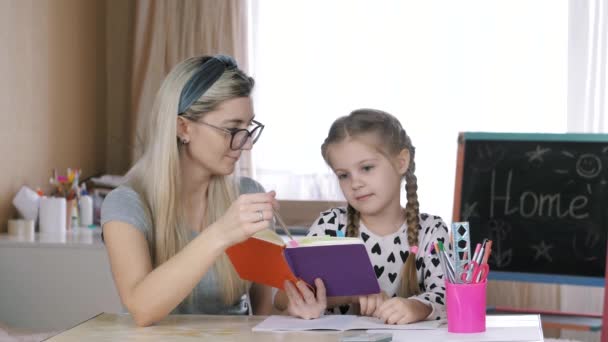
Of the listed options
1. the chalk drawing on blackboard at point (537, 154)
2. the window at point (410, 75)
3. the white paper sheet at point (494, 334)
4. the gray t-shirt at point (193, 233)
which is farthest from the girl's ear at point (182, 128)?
the window at point (410, 75)

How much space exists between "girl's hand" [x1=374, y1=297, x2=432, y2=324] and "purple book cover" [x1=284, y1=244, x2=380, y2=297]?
1.8 inches

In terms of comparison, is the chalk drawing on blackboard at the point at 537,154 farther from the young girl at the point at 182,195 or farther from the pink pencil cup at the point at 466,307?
the pink pencil cup at the point at 466,307

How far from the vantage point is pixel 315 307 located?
179 cm

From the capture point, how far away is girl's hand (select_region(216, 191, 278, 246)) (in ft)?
5.37

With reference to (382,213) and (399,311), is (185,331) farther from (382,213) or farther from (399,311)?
(382,213)

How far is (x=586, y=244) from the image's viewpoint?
3162 millimetres

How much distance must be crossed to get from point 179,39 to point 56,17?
0.62 metres

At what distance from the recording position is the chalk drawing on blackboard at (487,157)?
3.25m

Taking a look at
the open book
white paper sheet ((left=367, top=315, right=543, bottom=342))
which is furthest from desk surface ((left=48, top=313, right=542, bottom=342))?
the open book

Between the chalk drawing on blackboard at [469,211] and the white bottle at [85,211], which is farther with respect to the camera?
the white bottle at [85,211]

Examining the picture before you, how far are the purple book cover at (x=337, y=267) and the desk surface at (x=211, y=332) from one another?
0.12m

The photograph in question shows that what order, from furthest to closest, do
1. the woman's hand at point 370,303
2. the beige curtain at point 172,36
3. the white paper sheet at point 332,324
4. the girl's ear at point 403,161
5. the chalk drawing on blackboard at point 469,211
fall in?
the beige curtain at point 172,36
the chalk drawing on blackboard at point 469,211
the girl's ear at point 403,161
the woman's hand at point 370,303
the white paper sheet at point 332,324

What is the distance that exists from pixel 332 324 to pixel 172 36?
2.86 meters

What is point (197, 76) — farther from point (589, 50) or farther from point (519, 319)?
point (589, 50)
